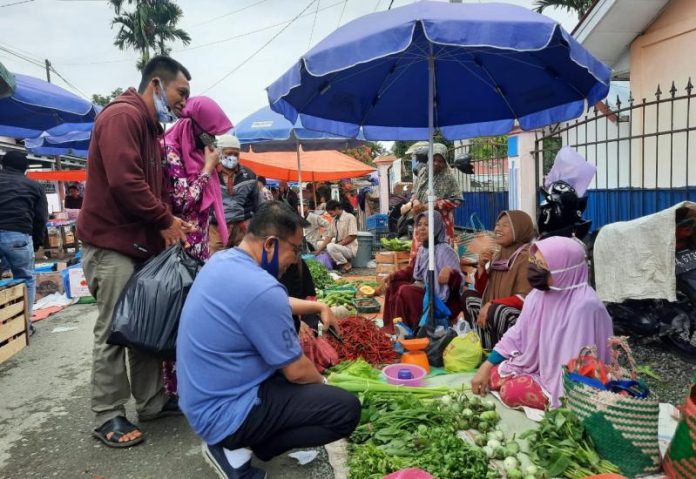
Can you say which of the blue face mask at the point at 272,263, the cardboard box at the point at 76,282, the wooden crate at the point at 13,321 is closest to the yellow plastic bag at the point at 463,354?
the blue face mask at the point at 272,263

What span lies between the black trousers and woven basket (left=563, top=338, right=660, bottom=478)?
1.17m

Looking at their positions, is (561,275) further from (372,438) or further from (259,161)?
(259,161)

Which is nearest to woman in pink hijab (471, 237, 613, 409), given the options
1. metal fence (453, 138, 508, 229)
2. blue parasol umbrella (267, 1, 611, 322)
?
blue parasol umbrella (267, 1, 611, 322)

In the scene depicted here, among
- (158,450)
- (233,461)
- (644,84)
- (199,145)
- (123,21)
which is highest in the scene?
(123,21)

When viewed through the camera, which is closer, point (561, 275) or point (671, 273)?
point (561, 275)

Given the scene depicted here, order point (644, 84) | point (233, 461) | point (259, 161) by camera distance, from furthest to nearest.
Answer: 1. point (259, 161)
2. point (644, 84)
3. point (233, 461)

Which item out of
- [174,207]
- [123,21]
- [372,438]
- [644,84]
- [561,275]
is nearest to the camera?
[372,438]

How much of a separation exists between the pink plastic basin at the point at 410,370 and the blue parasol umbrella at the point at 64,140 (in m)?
7.36

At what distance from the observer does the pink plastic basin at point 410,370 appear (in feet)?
11.8

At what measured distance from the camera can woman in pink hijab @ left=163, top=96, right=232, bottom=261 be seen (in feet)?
11.7

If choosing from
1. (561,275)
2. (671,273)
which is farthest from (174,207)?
(671,273)

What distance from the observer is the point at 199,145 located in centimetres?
372

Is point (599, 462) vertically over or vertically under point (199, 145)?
under

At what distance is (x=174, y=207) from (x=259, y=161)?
935cm
